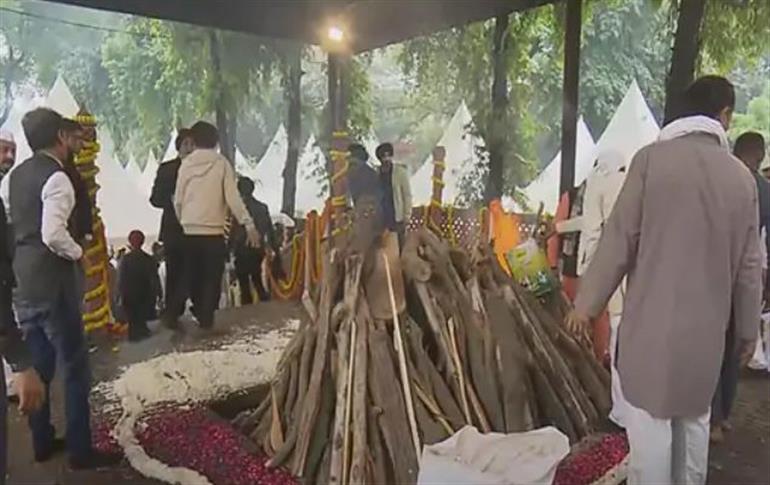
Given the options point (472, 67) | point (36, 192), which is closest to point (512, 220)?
point (472, 67)

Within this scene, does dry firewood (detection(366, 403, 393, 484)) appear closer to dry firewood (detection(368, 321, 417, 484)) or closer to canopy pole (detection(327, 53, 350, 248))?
dry firewood (detection(368, 321, 417, 484))

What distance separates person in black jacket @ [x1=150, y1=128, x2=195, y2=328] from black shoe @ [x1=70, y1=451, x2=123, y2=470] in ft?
1.38

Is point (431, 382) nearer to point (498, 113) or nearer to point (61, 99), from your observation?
point (498, 113)

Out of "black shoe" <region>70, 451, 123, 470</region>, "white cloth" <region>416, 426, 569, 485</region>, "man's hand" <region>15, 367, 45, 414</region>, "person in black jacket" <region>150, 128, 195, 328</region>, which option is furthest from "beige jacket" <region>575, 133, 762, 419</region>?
"black shoe" <region>70, 451, 123, 470</region>

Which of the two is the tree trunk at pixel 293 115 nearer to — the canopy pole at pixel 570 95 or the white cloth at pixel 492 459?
the canopy pole at pixel 570 95

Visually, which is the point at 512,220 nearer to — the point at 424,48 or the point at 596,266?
the point at 424,48

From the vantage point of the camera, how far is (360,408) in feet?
6.44

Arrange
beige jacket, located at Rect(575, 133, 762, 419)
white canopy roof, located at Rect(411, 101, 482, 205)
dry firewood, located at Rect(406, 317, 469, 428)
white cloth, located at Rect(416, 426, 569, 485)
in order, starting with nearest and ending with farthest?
beige jacket, located at Rect(575, 133, 762, 419)
white cloth, located at Rect(416, 426, 569, 485)
dry firewood, located at Rect(406, 317, 469, 428)
white canopy roof, located at Rect(411, 101, 482, 205)

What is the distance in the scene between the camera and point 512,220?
2.63 metres

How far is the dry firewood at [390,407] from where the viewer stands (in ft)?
6.30

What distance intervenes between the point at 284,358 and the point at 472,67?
1.15 meters

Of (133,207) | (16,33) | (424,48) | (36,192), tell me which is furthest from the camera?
(424,48)

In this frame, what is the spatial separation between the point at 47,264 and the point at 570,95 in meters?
1.69

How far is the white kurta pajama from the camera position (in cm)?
151
